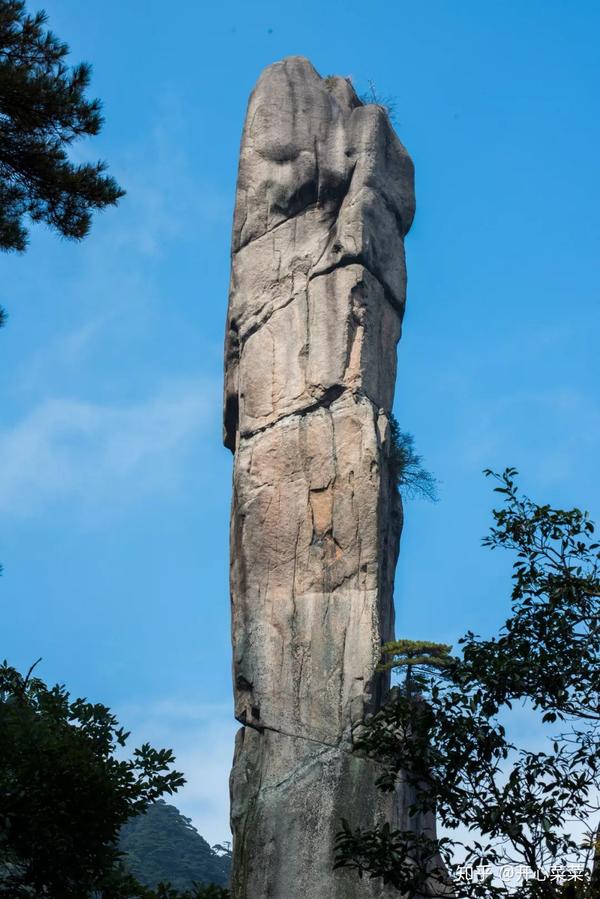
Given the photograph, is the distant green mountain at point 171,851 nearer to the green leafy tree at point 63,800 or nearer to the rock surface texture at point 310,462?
the rock surface texture at point 310,462

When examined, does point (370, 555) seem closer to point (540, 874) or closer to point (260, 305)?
point (260, 305)

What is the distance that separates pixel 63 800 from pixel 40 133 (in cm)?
725

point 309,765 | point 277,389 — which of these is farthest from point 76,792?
point 277,389

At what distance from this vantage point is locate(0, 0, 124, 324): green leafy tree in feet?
46.4

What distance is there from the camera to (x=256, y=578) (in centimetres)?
2538

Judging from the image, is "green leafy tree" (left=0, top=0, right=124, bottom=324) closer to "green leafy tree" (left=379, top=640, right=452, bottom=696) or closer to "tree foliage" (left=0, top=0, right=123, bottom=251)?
"tree foliage" (left=0, top=0, right=123, bottom=251)

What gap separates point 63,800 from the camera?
1141 centimetres

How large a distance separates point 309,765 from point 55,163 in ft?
41.9

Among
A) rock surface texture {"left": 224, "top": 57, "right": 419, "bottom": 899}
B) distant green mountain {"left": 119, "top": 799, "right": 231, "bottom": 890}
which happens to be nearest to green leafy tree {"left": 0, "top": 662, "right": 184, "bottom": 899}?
rock surface texture {"left": 224, "top": 57, "right": 419, "bottom": 899}

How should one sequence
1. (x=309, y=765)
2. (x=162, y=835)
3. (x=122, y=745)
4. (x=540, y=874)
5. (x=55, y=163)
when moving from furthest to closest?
(x=162, y=835) → (x=309, y=765) → (x=55, y=163) → (x=122, y=745) → (x=540, y=874)

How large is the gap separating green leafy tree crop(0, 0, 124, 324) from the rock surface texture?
10.4m

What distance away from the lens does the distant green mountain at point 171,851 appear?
4188 cm

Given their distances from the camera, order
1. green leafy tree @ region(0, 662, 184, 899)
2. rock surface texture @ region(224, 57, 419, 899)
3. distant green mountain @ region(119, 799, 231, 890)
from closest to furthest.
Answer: green leafy tree @ region(0, 662, 184, 899)
rock surface texture @ region(224, 57, 419, 899)
distant green mountain @ region(119, 799, 231, 890)

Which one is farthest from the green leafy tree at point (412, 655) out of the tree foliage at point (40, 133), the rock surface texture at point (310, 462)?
the tree foliage at point (40, 133)
